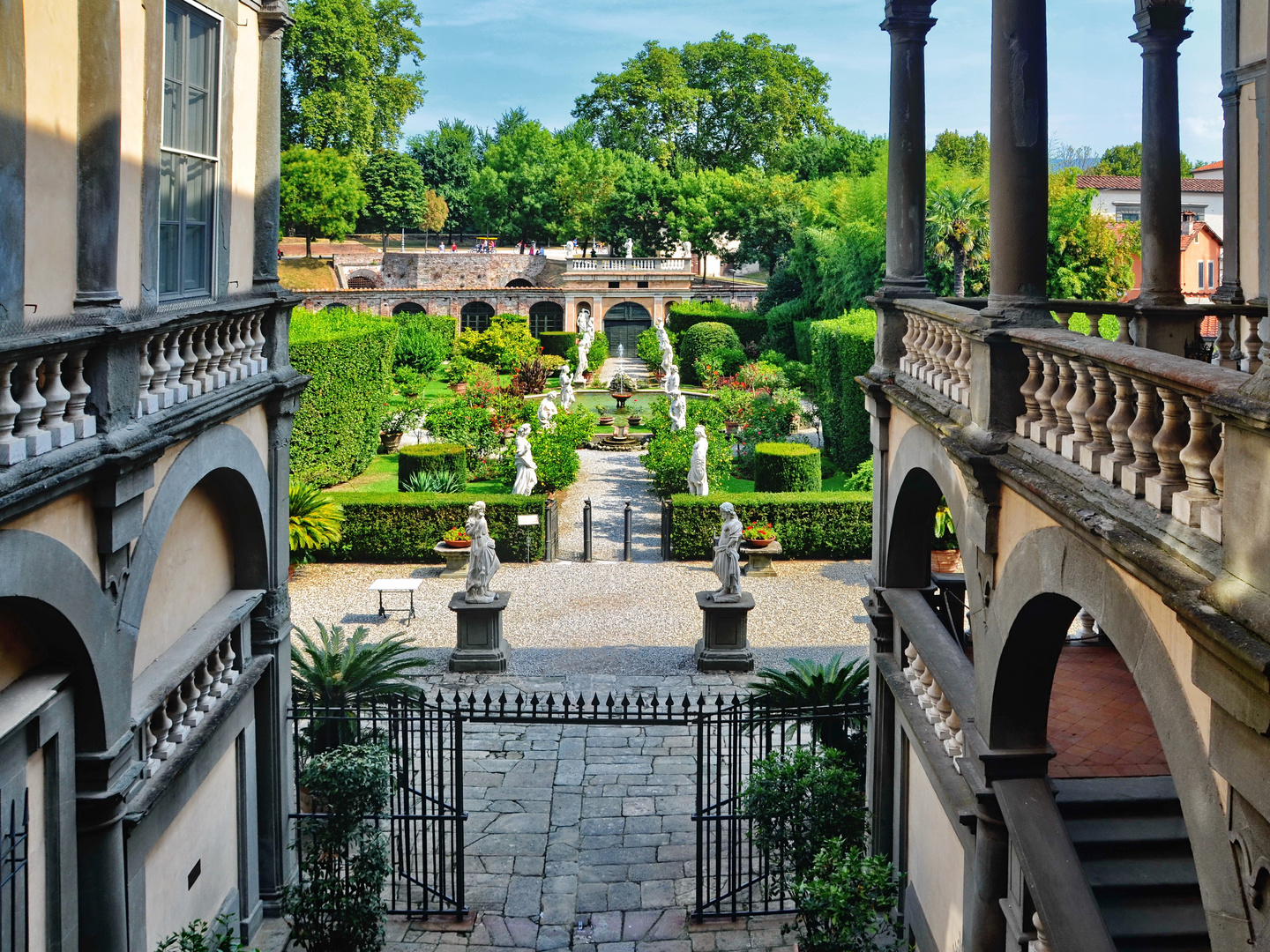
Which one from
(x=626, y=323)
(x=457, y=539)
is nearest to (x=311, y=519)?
(x=457, y=539)

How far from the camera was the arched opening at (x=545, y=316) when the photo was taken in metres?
61.2

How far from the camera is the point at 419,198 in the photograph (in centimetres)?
7700

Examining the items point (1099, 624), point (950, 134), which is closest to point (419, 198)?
point (950, 134)

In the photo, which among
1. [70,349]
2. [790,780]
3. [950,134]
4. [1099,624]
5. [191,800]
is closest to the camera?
[1099,624]

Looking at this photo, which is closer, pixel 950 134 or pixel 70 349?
pixel 70 349

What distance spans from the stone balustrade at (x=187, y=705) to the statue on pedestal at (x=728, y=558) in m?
7.62

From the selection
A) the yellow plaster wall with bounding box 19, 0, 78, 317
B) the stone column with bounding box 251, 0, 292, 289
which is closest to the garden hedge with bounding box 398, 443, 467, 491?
the stone column with bounding box 251, 0, 292, 289

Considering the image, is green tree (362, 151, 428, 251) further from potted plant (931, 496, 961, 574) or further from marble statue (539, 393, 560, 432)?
potted plant (931, 496, 961, 574)

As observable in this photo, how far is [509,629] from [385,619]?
5.81ft

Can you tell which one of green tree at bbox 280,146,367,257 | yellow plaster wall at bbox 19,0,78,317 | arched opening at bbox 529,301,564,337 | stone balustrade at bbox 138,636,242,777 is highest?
green tree at bbox 280,146,367,257

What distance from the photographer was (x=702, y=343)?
146 feet

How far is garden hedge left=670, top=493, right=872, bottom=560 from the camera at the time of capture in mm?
20094

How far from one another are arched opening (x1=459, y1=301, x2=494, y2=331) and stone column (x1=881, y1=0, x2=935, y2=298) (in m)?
53.3

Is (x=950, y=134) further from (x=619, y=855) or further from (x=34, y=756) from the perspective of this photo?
(x=34, y=756)
